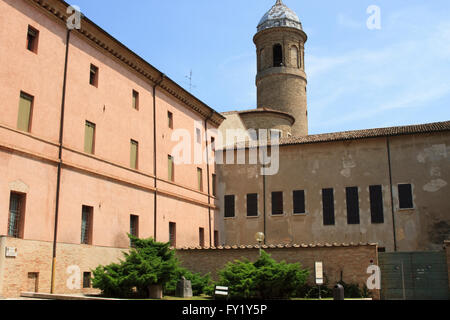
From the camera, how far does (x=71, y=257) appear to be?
60.8ft

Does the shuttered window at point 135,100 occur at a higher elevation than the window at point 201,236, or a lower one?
higher

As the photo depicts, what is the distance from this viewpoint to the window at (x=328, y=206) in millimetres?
28919

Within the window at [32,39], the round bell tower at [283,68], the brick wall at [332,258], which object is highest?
the round bell tower at [283,68]

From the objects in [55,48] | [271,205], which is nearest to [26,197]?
[55,48]

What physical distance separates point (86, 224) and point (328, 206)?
592 inches

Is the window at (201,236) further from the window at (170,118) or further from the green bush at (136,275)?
the green bush at (136,275)

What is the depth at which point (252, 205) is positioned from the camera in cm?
3086

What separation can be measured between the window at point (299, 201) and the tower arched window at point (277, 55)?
2080cm

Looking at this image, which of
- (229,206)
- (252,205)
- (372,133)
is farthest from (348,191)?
(229,206)

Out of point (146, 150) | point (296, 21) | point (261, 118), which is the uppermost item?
point (296, 21)

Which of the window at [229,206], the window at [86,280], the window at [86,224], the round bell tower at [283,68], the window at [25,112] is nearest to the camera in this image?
the window at [25,112]

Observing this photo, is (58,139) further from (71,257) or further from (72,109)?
(71,257)

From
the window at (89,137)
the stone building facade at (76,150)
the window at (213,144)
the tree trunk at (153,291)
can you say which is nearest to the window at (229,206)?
the window at (213,144)

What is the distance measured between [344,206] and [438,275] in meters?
8.53
